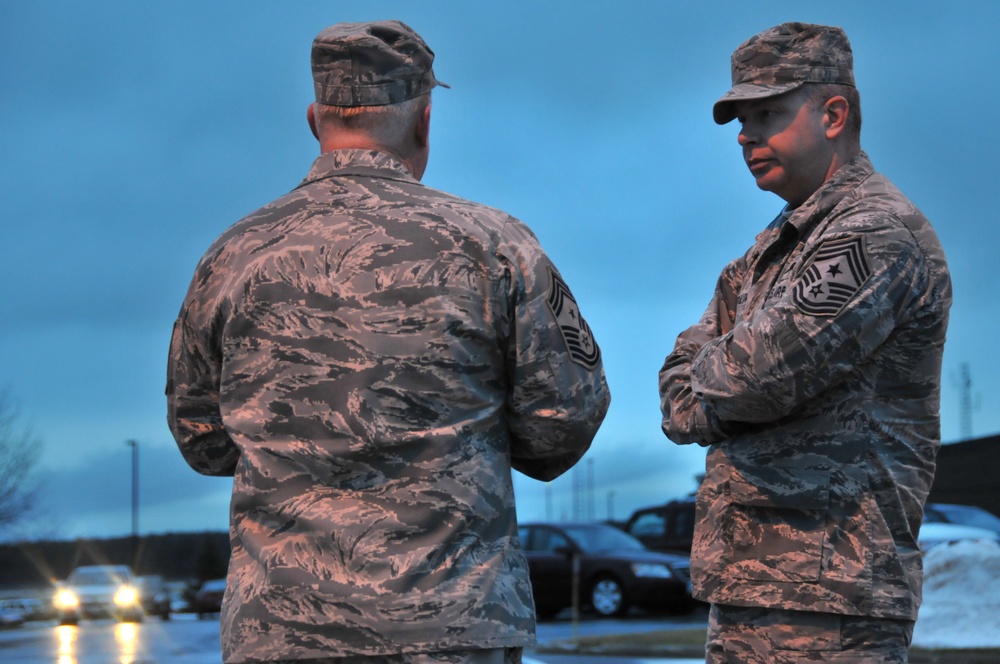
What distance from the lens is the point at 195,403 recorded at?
291 cm

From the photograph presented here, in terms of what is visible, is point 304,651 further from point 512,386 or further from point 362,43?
point 362,43

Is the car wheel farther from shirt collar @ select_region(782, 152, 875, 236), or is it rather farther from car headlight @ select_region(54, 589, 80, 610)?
shirt collar @ select_region(782, 152, 875, 236)

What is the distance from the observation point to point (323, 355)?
2.57 meters

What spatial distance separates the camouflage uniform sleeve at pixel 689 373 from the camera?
3.09 meters

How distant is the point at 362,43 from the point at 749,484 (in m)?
1.33

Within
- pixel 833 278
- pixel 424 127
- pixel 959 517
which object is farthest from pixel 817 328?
pixel 959 517

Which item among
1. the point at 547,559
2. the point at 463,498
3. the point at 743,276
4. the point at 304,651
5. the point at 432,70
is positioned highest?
the point at 432,70

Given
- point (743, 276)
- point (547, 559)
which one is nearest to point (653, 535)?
point (547, 559)

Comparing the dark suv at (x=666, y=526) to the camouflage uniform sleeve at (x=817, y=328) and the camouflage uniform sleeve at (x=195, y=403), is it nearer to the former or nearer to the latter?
the camouflage uniform sleeve at (x=817, y=328)

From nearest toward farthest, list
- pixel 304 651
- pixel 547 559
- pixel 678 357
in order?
pixel 304 651 → pixel 678 357 → pixel 547 559

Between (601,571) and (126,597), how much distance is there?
14122 millimetres

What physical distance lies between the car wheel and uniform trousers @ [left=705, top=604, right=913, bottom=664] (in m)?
16.8

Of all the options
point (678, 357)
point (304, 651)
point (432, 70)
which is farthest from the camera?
point (678, 357)

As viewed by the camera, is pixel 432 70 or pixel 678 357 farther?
pixel 678 357
